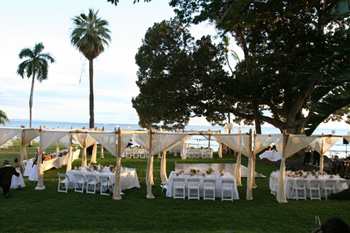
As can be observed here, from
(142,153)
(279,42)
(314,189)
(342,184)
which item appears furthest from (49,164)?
(279,42)

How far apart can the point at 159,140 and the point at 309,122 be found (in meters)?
7.40

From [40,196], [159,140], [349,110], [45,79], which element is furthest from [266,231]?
[45,79]

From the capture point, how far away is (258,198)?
412 inches

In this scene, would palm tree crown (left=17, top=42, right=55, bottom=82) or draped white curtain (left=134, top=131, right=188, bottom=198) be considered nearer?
draped white curtain (left=134, top=131, right=188, bottom=198)

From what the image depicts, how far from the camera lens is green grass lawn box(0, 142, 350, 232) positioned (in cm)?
693

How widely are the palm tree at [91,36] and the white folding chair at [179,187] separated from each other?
15.7 m

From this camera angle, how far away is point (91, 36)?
22.7 metres

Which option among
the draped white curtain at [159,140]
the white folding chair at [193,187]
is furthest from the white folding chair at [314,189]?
the draped white curtain at [159,140]

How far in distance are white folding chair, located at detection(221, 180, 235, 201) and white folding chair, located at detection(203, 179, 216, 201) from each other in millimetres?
331

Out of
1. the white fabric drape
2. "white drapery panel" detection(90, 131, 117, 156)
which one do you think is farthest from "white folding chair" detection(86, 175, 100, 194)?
"white drapery panel" detection(90, 131, 117, 156)

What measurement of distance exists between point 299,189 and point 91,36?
61.8 feet

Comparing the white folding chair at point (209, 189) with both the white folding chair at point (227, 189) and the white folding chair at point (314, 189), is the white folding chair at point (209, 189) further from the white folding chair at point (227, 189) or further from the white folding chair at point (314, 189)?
the white folding chair at point (314, 189)

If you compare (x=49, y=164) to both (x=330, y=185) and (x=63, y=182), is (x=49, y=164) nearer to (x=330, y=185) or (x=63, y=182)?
(x=63, y=182)

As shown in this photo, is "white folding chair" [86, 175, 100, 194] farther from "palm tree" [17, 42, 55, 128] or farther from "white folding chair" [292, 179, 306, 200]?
"palm tree" [17, 42, 55, 128]
